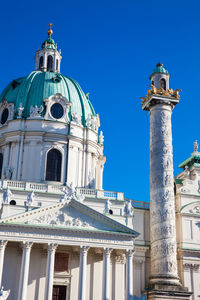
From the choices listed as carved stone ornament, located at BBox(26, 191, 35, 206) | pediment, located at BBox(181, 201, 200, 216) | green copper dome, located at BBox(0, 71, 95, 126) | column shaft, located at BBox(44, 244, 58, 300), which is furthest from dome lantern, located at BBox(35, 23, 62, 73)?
column shaft, located at BBox(44, 244, 58, 300)

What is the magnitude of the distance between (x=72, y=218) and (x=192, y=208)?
14214mm

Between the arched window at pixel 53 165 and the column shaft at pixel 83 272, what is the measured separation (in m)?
11.7

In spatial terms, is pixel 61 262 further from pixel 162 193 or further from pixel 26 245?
pixel 162 193

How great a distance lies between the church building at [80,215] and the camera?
36438 millimetres

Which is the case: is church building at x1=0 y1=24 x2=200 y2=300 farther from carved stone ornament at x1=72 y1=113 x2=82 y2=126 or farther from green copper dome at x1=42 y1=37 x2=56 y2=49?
green copper dome at x1=42 y1=37 x2=56 y2=49

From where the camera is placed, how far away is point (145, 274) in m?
43.3

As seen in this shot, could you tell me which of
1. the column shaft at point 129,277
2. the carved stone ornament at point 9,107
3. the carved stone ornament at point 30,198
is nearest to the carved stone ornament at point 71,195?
the carved stone ornament at point 30,198

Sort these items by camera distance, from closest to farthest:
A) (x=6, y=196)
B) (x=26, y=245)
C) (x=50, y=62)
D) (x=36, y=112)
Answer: (x=26, y=245) < (x=6, y=196) < (x=36, y=112) < (x=50, y=62)

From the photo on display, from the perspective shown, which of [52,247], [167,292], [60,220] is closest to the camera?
[167,292]

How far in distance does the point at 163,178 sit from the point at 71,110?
59.2 ft

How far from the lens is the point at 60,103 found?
50594 millimetres

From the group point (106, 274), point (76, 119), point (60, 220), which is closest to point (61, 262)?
point (60, 220)

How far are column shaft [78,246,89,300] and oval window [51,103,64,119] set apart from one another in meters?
17.9

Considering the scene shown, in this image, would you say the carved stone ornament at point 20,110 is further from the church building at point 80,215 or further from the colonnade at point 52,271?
the colonnade at point 52,271
